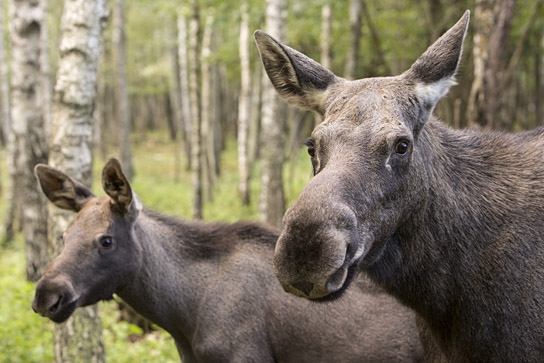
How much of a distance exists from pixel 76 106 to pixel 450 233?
4.07m

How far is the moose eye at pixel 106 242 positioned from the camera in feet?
17.3

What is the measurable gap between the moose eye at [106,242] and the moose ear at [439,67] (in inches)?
117


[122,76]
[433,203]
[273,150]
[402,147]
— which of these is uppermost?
[402,147]

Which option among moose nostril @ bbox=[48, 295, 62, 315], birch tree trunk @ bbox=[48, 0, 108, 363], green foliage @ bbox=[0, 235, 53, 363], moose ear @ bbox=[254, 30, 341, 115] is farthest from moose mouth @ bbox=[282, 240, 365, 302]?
green foliage @ bbox=[0, 235, 53, 363]

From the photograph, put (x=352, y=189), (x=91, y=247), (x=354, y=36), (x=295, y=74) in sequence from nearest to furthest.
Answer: (x=352, y=189), (x=295, y=74), (x=91, y=247), (x=354, y=36)

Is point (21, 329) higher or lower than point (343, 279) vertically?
lower

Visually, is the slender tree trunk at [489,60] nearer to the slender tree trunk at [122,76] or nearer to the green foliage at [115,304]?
the green foliage at [115,304]

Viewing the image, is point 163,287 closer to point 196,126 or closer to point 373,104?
point 373,104

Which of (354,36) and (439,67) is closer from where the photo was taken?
(439,67)

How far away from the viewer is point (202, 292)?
5617 millimetres

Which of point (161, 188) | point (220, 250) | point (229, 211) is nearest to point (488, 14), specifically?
point (220, 250)

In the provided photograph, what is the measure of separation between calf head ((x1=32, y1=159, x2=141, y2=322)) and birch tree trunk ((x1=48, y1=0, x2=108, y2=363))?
64 cm

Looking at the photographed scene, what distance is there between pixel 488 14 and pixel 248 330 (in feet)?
24.5

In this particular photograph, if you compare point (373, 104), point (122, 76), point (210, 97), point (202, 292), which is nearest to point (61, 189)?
point (202, 292)
